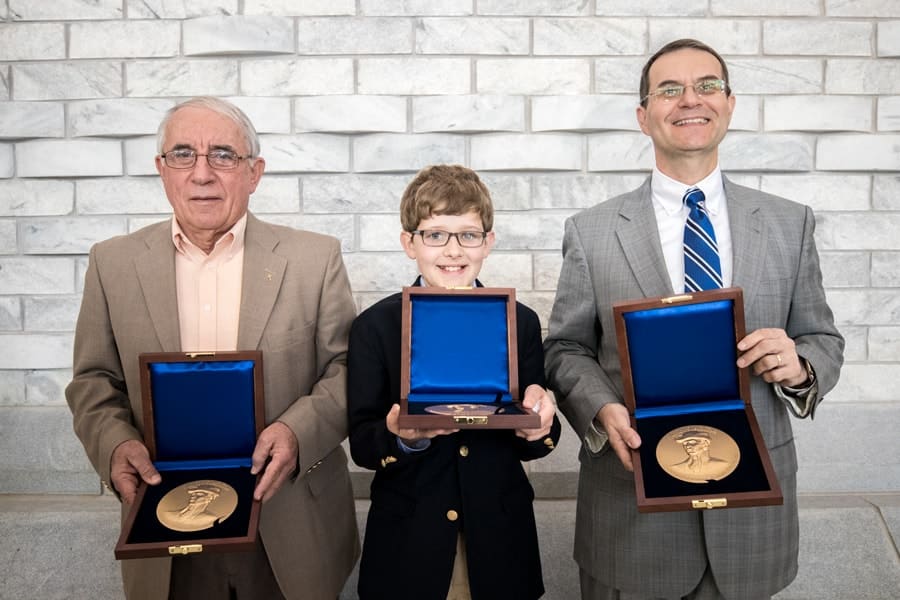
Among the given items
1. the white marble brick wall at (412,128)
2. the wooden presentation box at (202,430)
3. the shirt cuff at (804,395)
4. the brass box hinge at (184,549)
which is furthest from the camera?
the white marble brick wall at (412,128)

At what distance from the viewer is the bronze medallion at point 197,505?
4.99 feet

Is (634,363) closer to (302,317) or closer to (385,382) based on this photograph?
(385,382)

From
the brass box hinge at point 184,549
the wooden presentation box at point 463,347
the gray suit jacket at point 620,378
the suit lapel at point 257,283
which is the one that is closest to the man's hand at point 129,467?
the brass box hinge at point 184,549

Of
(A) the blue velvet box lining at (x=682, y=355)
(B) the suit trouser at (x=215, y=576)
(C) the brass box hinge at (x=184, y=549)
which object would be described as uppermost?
(A) the blue velvet box lining at (x=682, y=355)

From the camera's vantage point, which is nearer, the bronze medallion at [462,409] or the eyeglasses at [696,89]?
the bronze medallion at [462,409]

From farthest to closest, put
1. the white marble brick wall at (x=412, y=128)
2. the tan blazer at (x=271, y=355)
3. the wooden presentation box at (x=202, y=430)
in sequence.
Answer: the white marble brick wall at (x=412, y=128) → the tan blazer at (x=271, y=355) → the wooden presentation box at (x=202, y=430)

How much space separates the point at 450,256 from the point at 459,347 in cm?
24

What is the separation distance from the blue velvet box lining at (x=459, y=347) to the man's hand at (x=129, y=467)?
0.63 metres

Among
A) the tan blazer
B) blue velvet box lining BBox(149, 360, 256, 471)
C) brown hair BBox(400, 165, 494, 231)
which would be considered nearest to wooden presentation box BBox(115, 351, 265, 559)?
blue velvet box lining BBox(149, 360, 256, 471)

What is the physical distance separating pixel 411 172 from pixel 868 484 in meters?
2.42

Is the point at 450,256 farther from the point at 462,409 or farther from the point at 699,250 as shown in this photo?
the point at 699,250

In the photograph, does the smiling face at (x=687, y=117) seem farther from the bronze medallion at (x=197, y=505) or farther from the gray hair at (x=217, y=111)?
the bronze medallion at (x=197, y=505)

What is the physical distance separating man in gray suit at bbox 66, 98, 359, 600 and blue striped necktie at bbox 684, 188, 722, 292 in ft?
3.00

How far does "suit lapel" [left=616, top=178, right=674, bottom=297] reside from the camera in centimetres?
182
